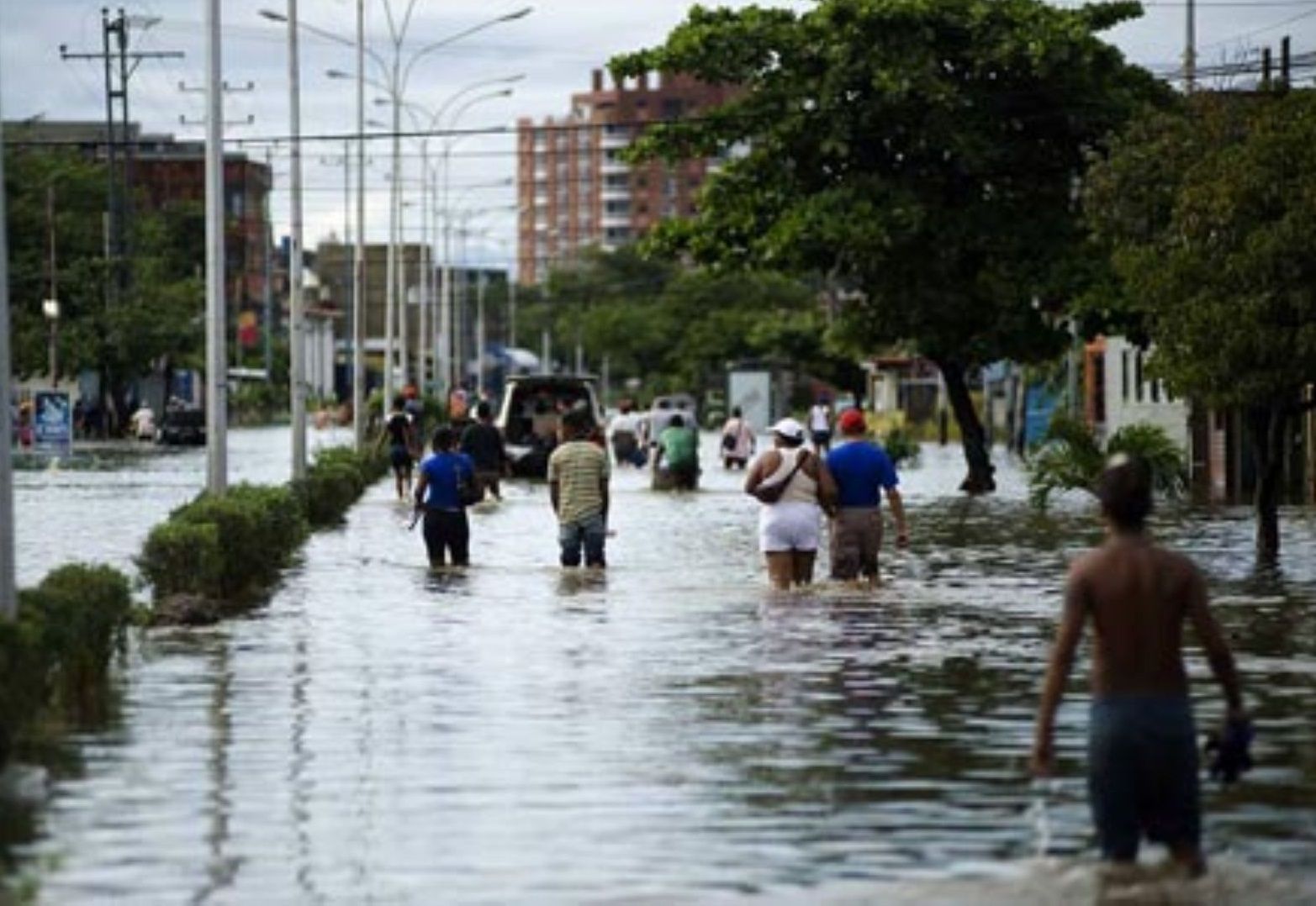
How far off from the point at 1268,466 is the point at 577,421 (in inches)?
353

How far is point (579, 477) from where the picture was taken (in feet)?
106

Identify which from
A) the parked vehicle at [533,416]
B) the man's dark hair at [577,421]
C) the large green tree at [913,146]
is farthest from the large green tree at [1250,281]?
the parked vehicle at [533,416]

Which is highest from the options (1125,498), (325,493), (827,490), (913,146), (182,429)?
(913,146)

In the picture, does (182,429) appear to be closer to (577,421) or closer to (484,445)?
(484,445)

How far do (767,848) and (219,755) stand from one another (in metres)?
4.38

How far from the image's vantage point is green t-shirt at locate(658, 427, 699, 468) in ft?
202

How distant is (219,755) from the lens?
17.5 metres

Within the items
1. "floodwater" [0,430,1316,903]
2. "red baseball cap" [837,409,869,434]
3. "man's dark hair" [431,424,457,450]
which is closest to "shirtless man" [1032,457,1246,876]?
"floodwater" [0,430,1316,903]

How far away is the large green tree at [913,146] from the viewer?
58.3 m

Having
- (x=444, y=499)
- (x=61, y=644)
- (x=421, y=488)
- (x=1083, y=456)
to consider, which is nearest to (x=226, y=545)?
(x=421, y=488)

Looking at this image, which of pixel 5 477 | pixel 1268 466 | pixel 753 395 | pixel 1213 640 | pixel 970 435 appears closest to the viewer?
pixel 1213 640

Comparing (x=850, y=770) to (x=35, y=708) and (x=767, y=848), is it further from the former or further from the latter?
(x=35, y=708)

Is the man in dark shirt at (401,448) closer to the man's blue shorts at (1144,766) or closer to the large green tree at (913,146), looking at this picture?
the large green tree at (913,146)

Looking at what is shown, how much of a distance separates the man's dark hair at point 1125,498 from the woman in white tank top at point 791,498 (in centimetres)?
1567
